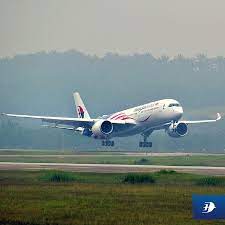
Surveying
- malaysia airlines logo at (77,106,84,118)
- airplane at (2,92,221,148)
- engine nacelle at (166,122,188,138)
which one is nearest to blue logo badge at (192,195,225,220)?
airplane at (2,92,221,148)

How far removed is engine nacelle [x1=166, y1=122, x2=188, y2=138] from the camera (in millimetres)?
127463

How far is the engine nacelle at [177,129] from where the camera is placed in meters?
127

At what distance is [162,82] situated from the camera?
19912 cm

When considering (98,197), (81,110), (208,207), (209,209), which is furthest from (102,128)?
(209,209)

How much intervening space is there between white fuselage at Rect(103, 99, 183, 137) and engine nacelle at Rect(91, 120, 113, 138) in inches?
105

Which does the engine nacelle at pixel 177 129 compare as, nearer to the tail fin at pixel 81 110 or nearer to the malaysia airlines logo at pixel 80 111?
the tail fin at pixel 81 110

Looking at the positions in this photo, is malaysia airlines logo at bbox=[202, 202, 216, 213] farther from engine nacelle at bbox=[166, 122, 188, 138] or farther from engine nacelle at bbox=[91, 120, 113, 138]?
engine nacelle at bbox=[166, 122, 188, 138]

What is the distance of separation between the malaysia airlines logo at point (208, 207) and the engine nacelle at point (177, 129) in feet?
276

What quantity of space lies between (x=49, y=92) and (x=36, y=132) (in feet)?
143

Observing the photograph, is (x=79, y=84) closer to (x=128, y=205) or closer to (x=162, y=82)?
(x=162, y=82)

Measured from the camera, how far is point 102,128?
406 ft

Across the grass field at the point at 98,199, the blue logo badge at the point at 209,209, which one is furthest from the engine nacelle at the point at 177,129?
the blue logo badge at the point at 209,209

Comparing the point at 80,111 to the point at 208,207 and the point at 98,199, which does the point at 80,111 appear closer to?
the point at 98,199

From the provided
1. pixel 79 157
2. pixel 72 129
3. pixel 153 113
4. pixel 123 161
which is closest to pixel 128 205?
pixel 123 161
